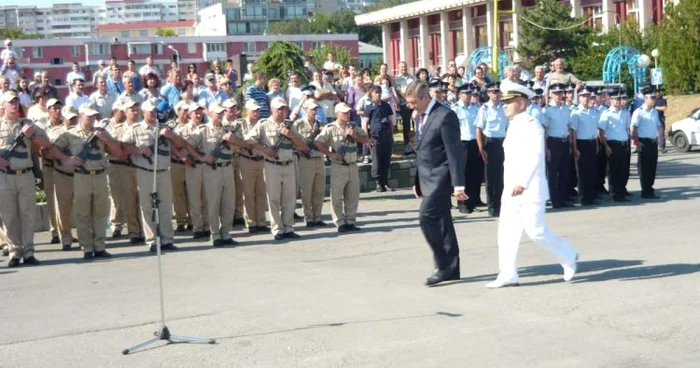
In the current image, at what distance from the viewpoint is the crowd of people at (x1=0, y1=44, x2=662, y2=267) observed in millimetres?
14266

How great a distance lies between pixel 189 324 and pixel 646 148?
37.1 ft

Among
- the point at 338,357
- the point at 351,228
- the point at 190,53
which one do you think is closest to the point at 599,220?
the point at 351,228

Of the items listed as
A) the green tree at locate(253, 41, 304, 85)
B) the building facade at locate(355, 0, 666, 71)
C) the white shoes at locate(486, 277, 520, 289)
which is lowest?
the white shoes at locate(486, 277, 520, 289)

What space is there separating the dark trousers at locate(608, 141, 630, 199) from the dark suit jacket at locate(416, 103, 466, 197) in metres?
7.95

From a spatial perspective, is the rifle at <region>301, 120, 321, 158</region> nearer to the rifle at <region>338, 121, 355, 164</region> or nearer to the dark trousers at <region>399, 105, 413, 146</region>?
the rifle at <region>338, 121, 355, 164</region>

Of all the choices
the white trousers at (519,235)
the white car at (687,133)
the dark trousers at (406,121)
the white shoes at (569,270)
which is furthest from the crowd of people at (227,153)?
the white car at (687,133)

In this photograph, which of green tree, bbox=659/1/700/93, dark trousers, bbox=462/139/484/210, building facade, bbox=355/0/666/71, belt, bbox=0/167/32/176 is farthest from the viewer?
building facade, bbox=355/0/666/71

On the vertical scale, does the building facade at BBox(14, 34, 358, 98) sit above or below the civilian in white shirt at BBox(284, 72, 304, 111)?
above

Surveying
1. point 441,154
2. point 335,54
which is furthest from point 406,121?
point 335,54

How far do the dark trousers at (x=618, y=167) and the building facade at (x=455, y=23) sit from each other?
3728 centimetres

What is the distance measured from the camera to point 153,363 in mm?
8469

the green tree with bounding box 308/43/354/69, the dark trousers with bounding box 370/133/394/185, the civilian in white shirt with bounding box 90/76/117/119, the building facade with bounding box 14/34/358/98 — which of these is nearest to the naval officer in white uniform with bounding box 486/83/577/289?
the dark trousers with bounding box 370/133/394/185

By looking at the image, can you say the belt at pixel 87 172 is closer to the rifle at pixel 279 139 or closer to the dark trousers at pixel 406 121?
the rifle at pixel 279 139

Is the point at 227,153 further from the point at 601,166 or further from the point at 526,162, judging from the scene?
the point at 601,166
